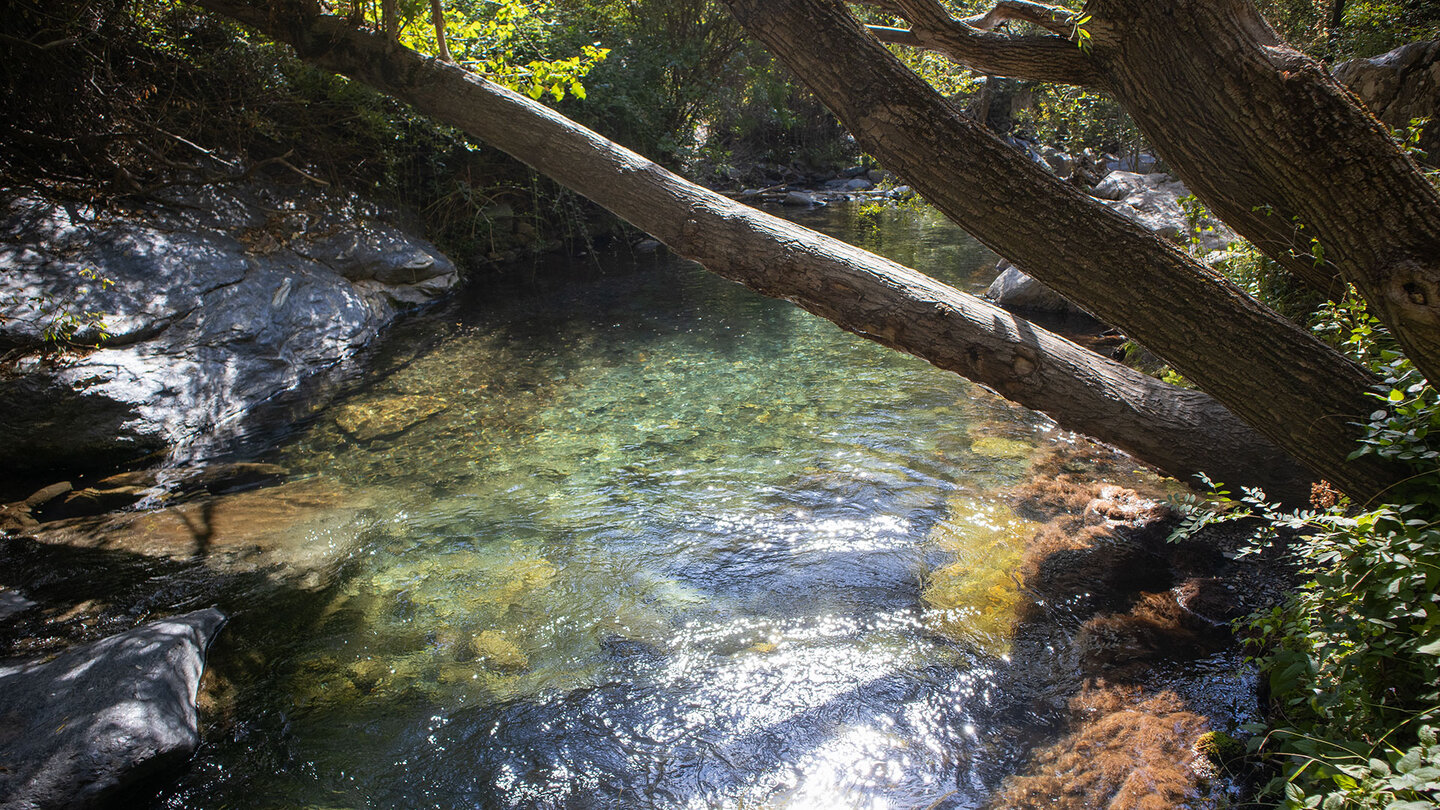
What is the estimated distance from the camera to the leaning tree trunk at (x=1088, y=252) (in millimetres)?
2480

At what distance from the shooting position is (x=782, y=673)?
123 inches

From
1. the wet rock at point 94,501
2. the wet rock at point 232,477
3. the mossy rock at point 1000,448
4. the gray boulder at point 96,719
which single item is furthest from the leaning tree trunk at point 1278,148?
the wet rock at point 94,501

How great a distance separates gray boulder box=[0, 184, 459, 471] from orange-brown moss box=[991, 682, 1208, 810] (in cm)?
571

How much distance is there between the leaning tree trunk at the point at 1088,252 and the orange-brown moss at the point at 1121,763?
103 cm

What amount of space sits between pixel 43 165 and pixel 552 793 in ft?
24.4

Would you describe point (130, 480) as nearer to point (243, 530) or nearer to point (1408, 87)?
point (243, 530)

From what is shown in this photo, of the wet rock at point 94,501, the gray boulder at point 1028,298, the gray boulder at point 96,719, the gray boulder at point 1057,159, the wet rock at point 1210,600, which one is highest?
the gray boulder at point 1057,159

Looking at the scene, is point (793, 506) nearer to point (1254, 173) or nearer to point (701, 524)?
point (701, 524)

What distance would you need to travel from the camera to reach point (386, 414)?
6012 millimetres

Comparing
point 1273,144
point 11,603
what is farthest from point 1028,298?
point 11,603

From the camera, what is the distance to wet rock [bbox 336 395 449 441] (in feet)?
18.8

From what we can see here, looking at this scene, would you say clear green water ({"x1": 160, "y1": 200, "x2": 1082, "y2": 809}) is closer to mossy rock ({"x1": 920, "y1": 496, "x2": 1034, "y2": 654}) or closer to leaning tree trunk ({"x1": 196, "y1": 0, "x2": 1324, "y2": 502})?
mossy rock ({"x1": 920, "y1": 496, "x2": 1034, "y2": 654})

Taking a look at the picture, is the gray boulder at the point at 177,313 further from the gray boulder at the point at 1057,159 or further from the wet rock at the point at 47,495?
the gray boulder at the point at 1057,159

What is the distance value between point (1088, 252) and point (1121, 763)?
5.85ft
